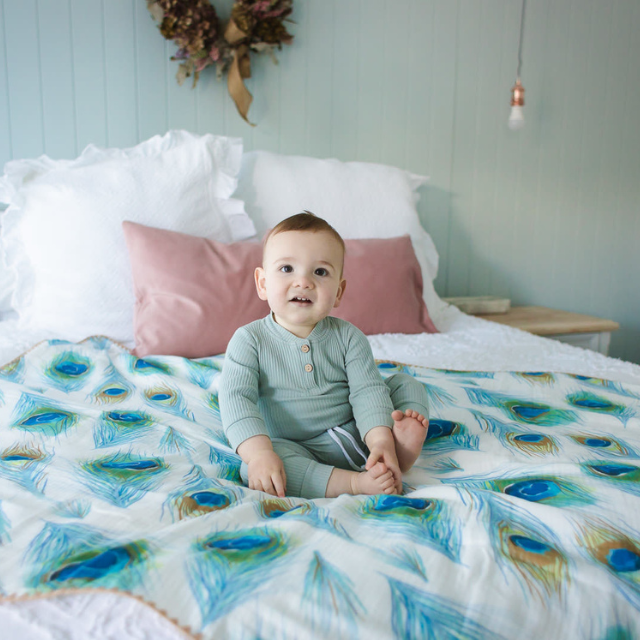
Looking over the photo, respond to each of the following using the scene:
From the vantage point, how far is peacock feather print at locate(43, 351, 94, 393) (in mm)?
1147

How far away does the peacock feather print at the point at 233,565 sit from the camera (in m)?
0.48

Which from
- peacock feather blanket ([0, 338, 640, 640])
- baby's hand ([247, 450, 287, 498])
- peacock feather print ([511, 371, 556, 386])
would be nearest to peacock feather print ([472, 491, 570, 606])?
peacock feather blanket ([0, 338, 640, 640])

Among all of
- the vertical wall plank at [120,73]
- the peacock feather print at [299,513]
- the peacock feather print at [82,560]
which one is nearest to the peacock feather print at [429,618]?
the peacock feather print at [299,513]

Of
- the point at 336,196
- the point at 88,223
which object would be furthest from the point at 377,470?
the point at 336,196

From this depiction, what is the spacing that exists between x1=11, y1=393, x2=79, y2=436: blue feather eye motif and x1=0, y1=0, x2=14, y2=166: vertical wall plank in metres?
1.13

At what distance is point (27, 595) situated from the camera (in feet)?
1.57

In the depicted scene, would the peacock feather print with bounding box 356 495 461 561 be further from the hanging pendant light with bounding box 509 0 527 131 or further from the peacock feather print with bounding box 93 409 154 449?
the hanging pendant light with bounding box 509 0 527 131

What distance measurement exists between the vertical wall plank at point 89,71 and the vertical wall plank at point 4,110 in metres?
0.20

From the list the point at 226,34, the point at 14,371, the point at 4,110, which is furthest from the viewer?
the point at 226,34

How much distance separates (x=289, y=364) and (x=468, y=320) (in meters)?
1.10

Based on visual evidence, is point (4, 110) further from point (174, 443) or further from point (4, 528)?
point (4, 528)

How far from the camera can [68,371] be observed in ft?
3.98

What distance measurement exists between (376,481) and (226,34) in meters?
1.68

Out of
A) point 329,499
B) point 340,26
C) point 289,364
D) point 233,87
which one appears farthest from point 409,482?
point 340,26
